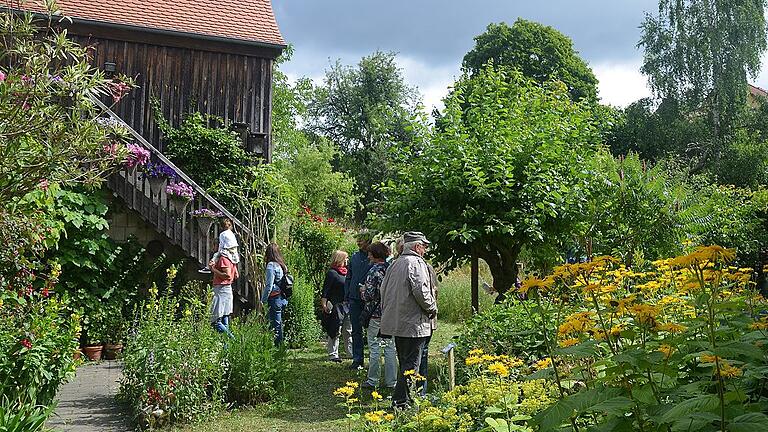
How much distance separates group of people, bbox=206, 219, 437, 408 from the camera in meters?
7.65

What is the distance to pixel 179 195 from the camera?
1292cm

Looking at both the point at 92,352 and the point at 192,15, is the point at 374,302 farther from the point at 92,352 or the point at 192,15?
the point at 192,15

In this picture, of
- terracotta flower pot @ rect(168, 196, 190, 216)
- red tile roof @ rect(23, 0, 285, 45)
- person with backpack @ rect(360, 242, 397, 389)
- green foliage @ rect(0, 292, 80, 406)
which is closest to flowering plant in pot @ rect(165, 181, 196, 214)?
terracotta flower pot @ rect(168, 196, 190, 216)

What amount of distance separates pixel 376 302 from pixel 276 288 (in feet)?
8.67

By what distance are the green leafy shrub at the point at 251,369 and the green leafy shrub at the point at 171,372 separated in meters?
0.19

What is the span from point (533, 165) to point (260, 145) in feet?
27.0

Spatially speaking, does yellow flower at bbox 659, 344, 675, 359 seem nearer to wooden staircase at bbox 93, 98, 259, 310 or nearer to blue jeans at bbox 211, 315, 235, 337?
blue jeans at bbox 211, 315, 235, 337

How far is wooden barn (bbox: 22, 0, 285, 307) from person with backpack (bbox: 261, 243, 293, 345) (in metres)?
5.52

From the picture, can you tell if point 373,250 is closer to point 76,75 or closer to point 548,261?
point 548,261

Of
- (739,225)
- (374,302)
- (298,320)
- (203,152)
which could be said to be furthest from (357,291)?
(739,225)

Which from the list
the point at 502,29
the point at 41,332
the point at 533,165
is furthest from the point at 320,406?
the point at 502,29

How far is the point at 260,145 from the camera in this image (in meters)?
16.5

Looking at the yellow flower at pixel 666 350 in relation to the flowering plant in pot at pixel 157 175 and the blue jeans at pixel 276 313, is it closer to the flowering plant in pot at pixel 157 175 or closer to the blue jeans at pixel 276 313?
the blue jeans at pixel 276 313

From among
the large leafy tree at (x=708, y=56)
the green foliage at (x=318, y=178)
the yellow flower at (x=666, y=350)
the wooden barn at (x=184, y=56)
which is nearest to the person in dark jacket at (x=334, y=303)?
the wooden barn at (x=184, y=56)
